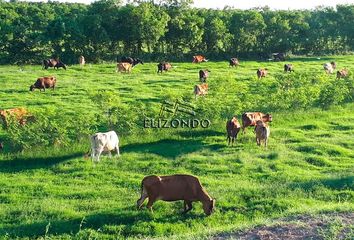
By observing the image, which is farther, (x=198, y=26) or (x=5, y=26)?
(x=198, y=26)

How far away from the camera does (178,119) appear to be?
21266 millimetres

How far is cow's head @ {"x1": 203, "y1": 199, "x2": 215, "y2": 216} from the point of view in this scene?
41.2 feet

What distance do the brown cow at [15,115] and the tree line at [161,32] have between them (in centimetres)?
2438

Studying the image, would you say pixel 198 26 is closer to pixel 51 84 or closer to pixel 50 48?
pixel 50 48

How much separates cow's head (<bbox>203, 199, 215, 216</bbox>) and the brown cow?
965 cm

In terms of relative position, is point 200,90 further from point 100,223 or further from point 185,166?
point 100,223

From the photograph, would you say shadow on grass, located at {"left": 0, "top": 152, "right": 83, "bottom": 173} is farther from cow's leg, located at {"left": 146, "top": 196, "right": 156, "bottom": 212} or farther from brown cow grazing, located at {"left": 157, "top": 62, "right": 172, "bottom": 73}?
brown cow grazing, located at {"left": 157, "top": 62, "right": 172, "bottom": 73}

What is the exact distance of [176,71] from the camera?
38781 mm

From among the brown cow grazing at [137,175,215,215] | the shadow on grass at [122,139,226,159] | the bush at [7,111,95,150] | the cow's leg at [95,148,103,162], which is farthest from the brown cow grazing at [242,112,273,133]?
the brown cow grazing at [137,175,215,215]

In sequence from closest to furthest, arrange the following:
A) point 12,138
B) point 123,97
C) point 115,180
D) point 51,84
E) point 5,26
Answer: point 115,180, point 12,138, point 123,97, point 51,84, point 5,26

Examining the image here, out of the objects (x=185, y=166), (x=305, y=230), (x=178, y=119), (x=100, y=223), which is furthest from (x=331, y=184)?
(x=178, y=119)

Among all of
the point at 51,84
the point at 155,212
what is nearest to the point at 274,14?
the point at 51,84

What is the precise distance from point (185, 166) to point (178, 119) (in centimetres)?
474

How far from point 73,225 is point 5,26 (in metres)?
35.9
